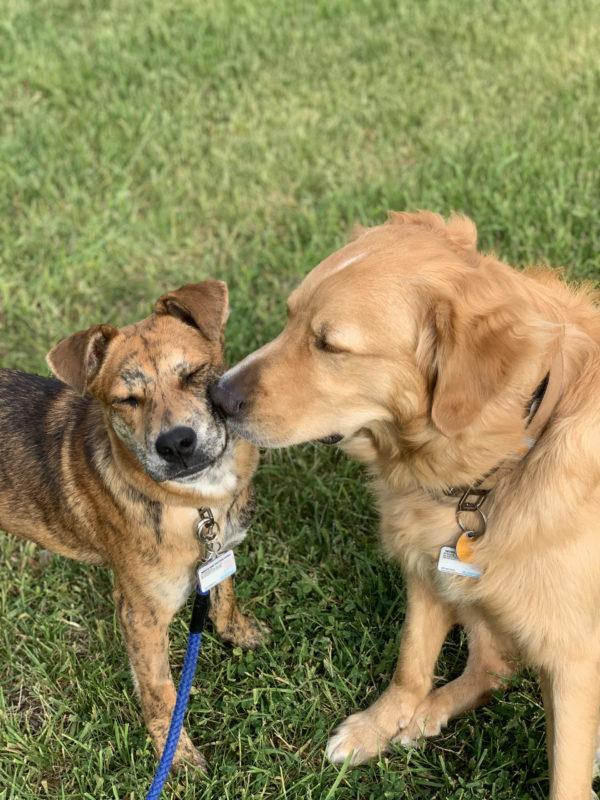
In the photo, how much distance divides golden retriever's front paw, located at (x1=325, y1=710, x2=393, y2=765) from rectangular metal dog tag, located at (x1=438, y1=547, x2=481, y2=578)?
940 millimetres

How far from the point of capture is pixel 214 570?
3.25m

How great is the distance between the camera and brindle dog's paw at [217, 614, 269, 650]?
3.79 m

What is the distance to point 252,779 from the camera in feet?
10.9

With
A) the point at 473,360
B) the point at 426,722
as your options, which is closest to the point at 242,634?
the point at 426,722

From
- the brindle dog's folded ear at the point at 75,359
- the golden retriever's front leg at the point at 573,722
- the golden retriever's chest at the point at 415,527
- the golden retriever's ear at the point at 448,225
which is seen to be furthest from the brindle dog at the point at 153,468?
the golden retriever's front leg at the point at 573,722

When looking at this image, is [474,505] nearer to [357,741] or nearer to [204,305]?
[357,741]

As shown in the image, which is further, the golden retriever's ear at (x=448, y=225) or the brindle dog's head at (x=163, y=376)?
the brindle dog's head at (x=163, y=376)

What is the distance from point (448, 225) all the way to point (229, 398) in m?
1.06

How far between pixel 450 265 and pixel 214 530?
1477mm

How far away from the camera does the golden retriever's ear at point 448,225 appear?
2912 mm

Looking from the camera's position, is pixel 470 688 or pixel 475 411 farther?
pixel 470 688

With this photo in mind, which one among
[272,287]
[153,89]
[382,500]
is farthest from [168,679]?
[153,89]

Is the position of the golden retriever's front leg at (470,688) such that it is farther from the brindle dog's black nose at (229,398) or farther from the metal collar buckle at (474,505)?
the brindle dog's black nose at (229,398)

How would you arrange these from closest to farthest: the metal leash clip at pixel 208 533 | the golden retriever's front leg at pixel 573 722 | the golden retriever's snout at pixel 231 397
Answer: the golden retriever's front leg at pixel 573 722
the golden retriever's snout at pixel 231 397
the metal leash clip at pixel 208 533
